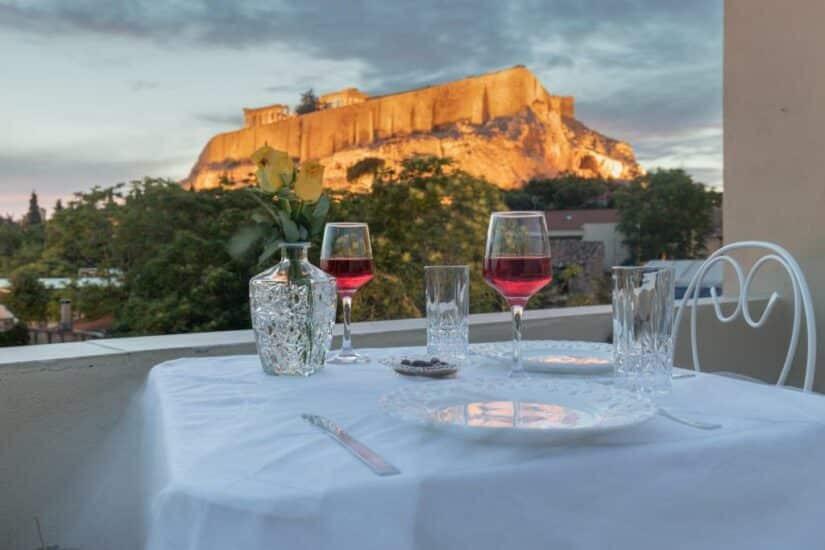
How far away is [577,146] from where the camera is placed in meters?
20.2

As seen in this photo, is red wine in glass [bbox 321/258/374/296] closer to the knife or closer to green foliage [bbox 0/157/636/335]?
the knife

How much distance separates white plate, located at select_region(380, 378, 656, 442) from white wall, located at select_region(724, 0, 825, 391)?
152 cm

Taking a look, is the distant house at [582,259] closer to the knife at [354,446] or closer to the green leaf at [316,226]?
the green leaf at [316,226]

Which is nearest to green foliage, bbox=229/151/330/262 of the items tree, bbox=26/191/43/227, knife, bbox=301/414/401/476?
knife, bbox=301/414/401/476

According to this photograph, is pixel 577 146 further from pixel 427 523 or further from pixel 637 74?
pixel 427 523

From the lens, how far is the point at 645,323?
0.75 metres

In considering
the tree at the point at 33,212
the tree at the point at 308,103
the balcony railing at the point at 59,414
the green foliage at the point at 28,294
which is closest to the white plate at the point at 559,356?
the balcony railing at the point at 59,414

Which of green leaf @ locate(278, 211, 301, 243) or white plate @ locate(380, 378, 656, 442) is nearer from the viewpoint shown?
white plate @ locate(380, 378, 656, 442)

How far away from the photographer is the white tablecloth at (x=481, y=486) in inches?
17.9

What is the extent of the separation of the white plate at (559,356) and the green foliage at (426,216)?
9594mm

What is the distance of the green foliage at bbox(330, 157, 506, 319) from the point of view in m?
11.0

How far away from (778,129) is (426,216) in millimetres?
9414

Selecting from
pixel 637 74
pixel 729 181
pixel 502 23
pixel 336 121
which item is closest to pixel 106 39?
pixel 336 121

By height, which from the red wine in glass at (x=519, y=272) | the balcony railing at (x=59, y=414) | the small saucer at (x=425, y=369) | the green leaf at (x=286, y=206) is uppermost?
the green leaf at (x=286, y=206)
